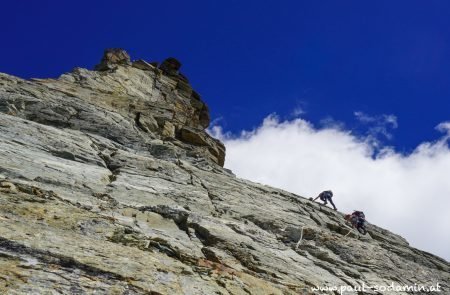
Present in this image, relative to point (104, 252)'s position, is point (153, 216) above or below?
above

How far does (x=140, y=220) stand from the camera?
19469mm

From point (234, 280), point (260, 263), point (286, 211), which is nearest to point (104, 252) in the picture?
point (234, 280)

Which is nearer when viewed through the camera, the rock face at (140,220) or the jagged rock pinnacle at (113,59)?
the rock face at (140,220)

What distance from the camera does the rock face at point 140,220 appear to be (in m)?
13.7

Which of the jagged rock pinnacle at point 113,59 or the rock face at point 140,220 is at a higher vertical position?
the jagged rock pinnacle at point 113,59

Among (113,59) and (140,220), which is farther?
(113,59)

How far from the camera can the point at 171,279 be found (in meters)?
14.4

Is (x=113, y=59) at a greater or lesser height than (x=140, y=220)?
greater

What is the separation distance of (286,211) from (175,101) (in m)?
31.9

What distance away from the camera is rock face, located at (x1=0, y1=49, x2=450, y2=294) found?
13.7 meters

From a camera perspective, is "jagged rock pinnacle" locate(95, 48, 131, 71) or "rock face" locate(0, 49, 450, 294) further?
"jagged rock pinnacle" locate(95, 48, 131, 71)

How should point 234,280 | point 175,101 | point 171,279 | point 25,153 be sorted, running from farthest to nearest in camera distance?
point 175,101 → point 25,153 → point 234,280 → point 171,279

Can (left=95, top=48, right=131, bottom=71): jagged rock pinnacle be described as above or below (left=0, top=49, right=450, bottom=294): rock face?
above

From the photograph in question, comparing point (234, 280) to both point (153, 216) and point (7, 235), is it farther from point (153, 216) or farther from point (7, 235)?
point (7, 235)
